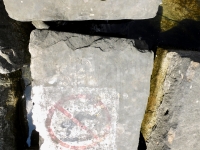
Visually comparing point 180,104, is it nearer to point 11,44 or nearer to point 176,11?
point 176,11

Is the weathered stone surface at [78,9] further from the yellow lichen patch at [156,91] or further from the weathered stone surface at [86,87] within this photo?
the yellow lichen patch at [156,91]

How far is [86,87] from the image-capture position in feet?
5.39

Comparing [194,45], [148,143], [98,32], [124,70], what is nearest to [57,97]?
[124,70]

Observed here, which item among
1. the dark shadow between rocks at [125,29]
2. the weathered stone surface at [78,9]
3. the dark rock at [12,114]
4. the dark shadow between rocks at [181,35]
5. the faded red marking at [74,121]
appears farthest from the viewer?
the dark shadow between rocks at [181,35]

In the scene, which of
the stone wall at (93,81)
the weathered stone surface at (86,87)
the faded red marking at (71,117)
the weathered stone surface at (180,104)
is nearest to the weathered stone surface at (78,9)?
the stone wall at (93,81)

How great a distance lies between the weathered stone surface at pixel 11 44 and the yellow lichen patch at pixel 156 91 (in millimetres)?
938

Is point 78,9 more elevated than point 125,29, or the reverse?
point 78,9

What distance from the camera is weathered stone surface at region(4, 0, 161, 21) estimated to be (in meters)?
1.55

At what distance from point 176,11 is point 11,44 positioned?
1.25 metres

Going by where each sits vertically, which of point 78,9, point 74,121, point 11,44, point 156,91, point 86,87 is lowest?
point 74,121

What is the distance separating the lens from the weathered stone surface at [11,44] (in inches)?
67.0

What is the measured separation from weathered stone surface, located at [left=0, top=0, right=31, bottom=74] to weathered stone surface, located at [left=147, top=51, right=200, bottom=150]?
0.98 m

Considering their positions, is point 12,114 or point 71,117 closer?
point 71,117

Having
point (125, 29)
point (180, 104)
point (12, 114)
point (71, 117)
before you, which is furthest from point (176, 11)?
point (12, 114)
